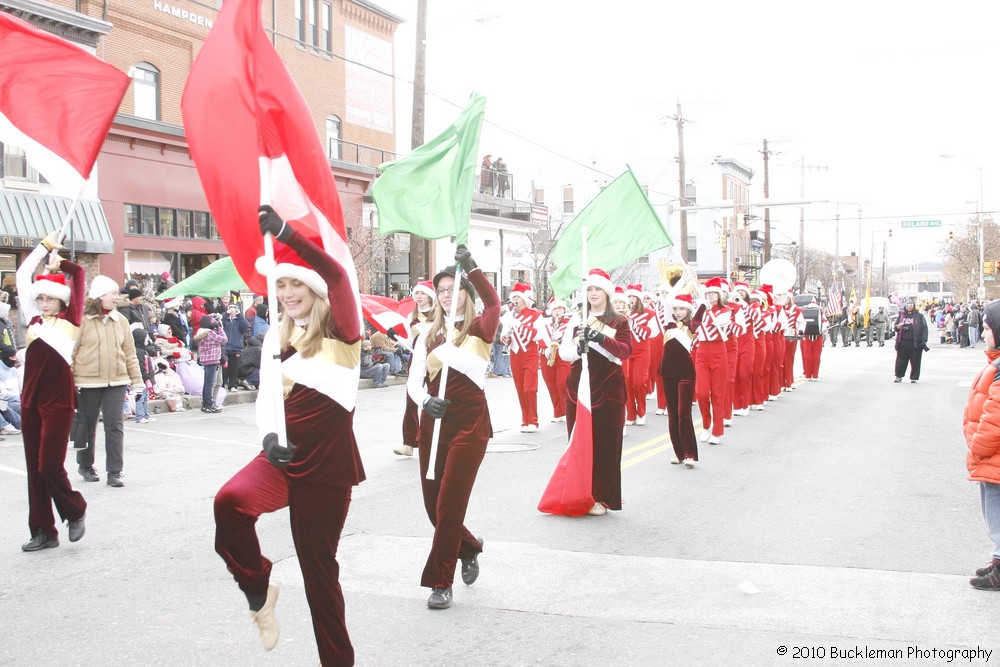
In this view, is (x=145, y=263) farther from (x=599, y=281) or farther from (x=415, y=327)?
(x=599, y=281)

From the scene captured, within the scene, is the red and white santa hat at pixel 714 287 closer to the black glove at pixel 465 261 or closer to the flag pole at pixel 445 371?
the flag pole at pixel 445 371

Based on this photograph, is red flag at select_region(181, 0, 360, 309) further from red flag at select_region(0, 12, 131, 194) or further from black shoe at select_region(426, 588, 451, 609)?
red flag at select_region(0, 12, 131, 194)

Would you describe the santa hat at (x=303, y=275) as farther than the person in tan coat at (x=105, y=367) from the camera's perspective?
No

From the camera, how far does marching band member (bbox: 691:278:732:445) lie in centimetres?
1150

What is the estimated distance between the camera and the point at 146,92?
990 inches

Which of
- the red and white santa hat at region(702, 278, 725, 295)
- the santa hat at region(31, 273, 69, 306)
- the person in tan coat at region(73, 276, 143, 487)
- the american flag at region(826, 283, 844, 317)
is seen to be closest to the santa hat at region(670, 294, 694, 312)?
the red and white santa hat at region(702, 278, 725, 295)

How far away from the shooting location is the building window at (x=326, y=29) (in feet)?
103

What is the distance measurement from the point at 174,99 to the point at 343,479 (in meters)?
24.3

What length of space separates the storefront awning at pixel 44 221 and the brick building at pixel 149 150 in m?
0.02

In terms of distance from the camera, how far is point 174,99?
2591 centimetres

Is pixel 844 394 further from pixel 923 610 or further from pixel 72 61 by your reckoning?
pixel 72 61

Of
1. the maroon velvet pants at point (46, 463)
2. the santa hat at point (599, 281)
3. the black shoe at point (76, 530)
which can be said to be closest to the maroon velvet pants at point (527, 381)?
the santa hat at point (599, 281)

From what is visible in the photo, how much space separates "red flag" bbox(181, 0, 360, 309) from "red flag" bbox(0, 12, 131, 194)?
2.23 m

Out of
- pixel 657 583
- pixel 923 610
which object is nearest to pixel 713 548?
pixel 657 583
